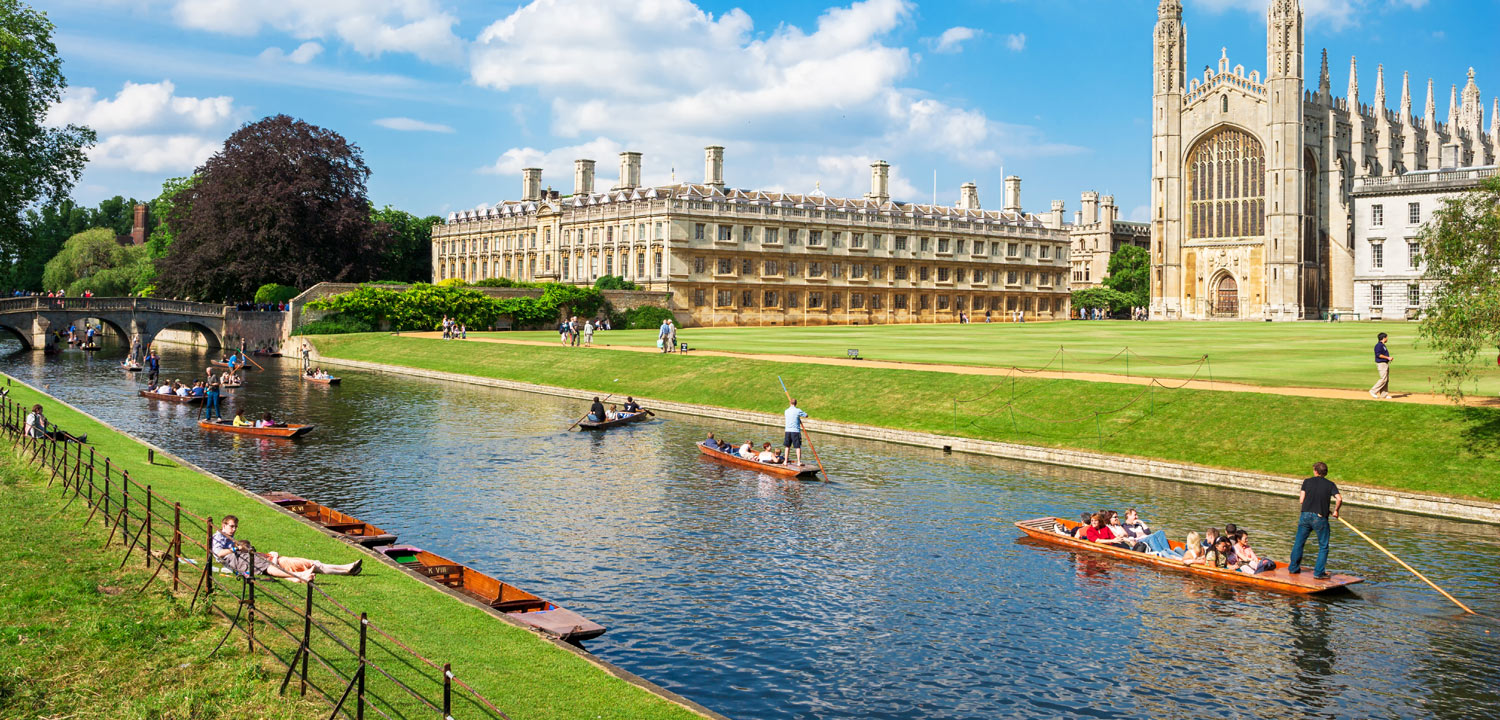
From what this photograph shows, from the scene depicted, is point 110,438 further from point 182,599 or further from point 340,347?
point 340,347

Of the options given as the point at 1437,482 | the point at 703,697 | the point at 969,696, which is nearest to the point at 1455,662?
the point at 969,696

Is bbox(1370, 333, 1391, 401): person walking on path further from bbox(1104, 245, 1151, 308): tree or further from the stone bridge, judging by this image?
bbox(1104, 245, 1151, 308): tree

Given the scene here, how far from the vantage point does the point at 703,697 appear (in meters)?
13.4

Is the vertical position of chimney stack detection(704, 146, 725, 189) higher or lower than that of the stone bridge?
higher

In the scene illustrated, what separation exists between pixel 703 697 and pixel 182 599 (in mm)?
6698

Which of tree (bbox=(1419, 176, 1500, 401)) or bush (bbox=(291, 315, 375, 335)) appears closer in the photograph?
tree (bbox=(1419, 176, 1500, 401))

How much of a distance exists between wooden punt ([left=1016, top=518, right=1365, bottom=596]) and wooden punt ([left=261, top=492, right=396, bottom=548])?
1219 cm

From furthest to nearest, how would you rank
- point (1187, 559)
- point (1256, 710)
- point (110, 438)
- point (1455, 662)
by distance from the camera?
point (110, 438) → point (1187, 559) → point (1455, 662) → point (1256, 710)

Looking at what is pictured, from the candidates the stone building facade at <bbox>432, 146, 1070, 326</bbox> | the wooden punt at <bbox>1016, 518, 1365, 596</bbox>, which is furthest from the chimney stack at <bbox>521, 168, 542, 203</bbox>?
the wooden punt at <bbox>1016, 518, 1365, 596</bbox>

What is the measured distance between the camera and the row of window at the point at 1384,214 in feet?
298

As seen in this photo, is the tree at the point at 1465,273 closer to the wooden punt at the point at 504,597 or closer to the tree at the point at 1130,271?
the wooden punt at the point at 504,597

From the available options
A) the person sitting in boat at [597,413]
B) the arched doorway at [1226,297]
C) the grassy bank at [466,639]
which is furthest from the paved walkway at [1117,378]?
the arched doorway at [1226,297]

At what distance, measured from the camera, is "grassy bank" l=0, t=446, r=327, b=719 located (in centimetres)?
1095

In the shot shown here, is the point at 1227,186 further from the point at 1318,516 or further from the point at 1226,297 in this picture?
the point at 1318,516
